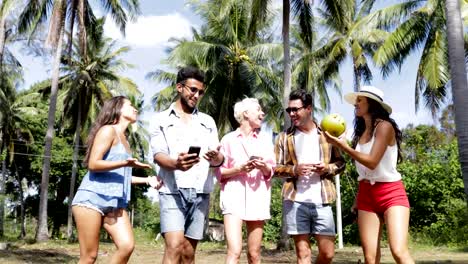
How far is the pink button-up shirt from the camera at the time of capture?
5.18 m

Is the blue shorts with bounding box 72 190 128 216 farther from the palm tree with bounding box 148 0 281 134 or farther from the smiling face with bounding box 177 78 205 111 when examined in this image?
the palm tree with bounding box 148 0 281 134

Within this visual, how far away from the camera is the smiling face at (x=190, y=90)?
179 inches

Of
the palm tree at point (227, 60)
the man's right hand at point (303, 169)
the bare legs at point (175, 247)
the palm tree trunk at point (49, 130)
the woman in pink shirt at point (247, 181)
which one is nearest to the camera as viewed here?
the bare legs at point (175, 247)

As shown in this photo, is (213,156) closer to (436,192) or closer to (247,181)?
(247,181)

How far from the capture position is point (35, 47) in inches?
1180

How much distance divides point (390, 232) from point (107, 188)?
2.27 metres

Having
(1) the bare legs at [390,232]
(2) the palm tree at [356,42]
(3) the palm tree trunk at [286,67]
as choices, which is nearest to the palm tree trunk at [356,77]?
(2) the palm tree at [356,42]

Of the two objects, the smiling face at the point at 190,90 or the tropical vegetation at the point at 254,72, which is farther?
the tropical vegetation at the point at 254,72

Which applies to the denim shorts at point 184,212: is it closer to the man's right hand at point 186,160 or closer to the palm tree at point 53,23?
the man's right hand at point 186,160

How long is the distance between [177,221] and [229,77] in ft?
Result: 74.3

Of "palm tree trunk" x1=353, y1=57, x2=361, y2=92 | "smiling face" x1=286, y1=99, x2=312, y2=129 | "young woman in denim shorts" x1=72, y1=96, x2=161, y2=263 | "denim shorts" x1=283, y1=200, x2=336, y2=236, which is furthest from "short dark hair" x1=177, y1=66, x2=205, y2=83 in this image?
"palm tree trunk" x1=353, y1=57, x2=361, y2=92

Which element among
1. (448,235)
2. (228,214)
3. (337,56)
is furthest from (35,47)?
(228,214)

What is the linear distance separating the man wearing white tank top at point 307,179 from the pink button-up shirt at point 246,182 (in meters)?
0.17

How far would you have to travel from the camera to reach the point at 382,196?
4.74 m
